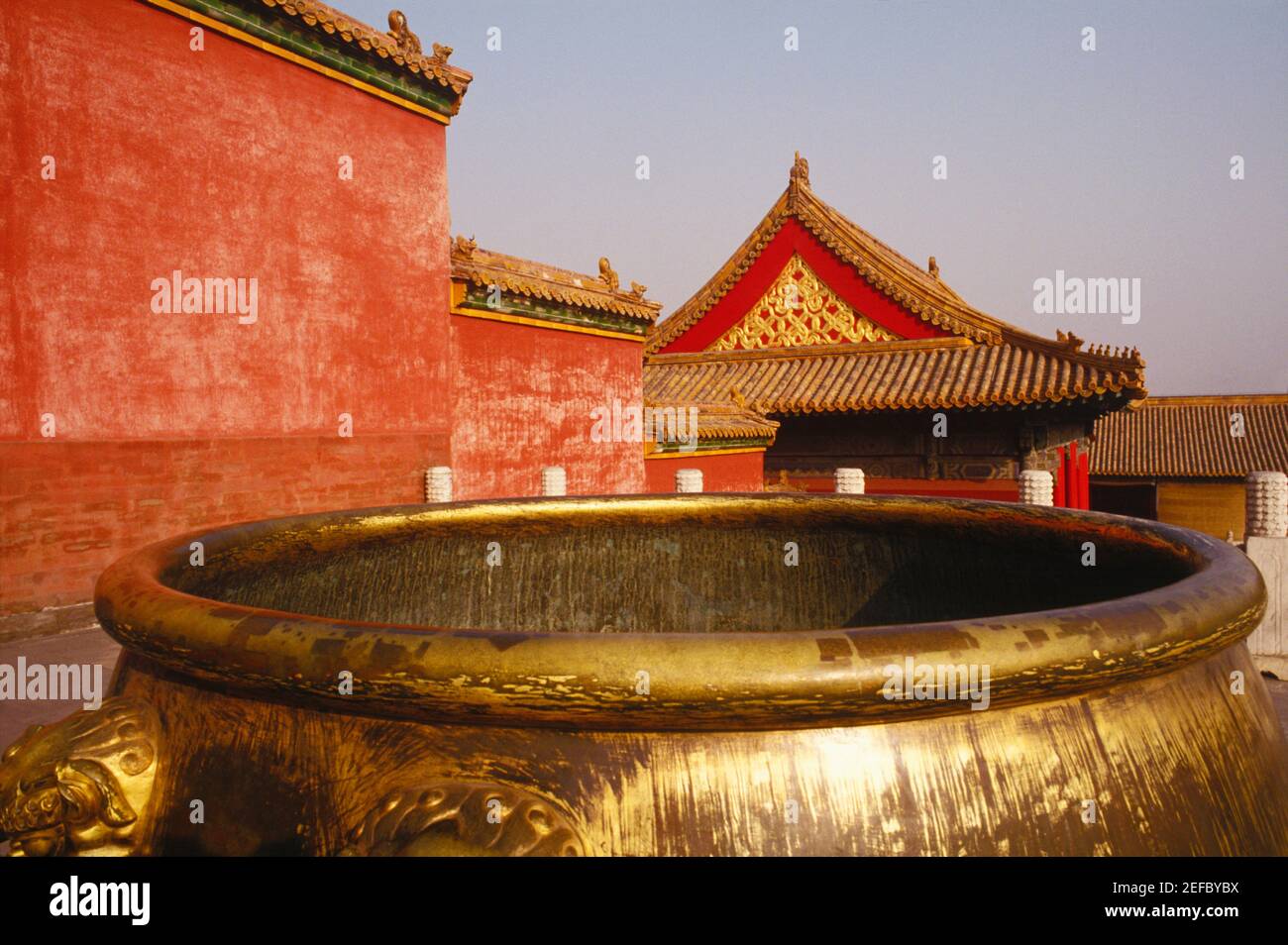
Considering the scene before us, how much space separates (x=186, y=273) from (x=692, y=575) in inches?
232

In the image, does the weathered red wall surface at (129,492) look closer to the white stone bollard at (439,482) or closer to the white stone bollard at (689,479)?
the white stone bollard at (439,482)

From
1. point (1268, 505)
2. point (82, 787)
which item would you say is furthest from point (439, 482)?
point (82, 787)

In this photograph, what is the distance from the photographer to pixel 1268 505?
512cm

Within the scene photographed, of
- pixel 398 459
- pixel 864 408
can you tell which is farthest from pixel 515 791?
pixel 864 408

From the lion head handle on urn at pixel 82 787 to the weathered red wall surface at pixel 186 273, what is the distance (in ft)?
18.5

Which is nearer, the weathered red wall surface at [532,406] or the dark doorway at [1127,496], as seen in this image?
the weathered red wall surface at [532,406]

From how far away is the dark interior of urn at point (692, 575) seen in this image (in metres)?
1.66

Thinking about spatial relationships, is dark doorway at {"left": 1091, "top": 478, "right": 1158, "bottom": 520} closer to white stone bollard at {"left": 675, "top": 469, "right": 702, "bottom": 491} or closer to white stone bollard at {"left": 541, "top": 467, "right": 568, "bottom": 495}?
white stone bollard at {"left": 675, "top": 469, "right": 702, "bottom": 491}

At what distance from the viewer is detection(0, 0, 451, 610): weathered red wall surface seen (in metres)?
5.45

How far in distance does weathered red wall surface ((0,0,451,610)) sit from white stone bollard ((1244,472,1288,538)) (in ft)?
22.5

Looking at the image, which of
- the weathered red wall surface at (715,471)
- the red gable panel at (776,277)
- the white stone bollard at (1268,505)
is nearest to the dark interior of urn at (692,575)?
the white stone bollard at (1268,505)
